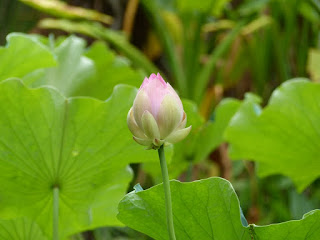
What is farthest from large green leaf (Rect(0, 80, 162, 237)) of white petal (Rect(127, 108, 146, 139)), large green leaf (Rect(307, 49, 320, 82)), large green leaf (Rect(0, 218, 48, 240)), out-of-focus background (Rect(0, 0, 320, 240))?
large green leaf (Rect(307, 49, 320, 82))

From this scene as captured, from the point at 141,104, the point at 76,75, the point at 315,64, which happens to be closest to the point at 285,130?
the point at 76,75

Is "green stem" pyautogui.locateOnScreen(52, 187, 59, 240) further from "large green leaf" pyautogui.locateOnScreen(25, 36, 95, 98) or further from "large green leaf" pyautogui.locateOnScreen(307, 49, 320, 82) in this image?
"large green leaf" pyautogui.locateOnScreen(307, 49, 320, 82)

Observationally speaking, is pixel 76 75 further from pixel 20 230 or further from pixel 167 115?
pixel 167 115

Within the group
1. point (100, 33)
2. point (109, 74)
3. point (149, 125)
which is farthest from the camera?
point (100, 33)

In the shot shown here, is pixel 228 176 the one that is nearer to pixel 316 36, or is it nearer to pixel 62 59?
pixel 316 36

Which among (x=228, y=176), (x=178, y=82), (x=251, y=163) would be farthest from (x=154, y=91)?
(x=251, y=163)

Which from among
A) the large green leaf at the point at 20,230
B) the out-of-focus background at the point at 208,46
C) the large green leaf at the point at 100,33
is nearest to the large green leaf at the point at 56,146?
the large green leaf at the point at 20,230

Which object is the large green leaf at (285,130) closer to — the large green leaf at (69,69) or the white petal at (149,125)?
the large green leaf at (69,69)
